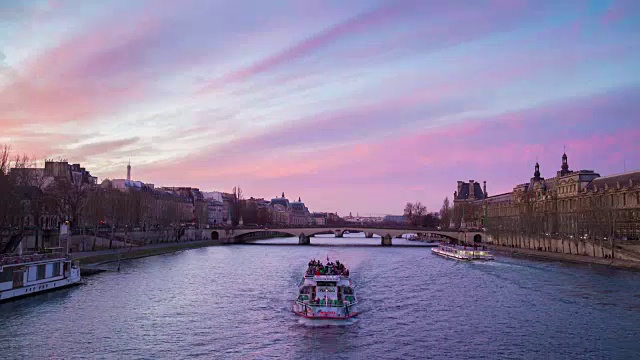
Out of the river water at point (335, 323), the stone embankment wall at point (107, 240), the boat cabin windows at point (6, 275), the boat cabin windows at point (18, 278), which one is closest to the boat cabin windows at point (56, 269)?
the river water at point (335, 323)

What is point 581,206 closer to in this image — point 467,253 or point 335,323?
point 467,253

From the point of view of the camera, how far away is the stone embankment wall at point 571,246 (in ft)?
277

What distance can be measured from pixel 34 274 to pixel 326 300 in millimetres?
28764

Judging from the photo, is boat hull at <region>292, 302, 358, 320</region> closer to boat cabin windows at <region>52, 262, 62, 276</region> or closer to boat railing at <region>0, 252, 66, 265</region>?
boat railing at <region>0, 252, 66, 265</region>

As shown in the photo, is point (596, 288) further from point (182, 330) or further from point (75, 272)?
point (75, 272)

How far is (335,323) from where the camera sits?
137 ft

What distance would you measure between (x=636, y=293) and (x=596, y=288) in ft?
14.5

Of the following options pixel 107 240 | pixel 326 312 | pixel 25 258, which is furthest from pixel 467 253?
pixel 25 258

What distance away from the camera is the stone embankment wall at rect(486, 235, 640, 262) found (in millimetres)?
84544

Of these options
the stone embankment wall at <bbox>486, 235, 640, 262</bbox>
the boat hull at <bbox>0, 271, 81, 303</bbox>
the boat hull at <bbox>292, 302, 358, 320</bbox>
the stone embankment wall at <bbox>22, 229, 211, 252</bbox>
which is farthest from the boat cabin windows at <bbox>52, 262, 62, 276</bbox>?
the stone embankment wall at <bbox>486, 235, 640, 262</bbox>

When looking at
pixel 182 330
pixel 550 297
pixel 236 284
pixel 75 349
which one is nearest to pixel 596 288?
pixel 550 297

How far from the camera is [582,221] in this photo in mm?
99562

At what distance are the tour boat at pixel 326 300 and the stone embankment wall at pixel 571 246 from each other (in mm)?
53404

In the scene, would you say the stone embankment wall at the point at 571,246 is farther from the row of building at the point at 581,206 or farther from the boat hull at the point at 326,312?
the boat hull at the point at 326,312
